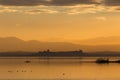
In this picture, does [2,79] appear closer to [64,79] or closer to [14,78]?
[14,78]

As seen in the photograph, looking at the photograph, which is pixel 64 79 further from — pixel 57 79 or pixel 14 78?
pixel 14 78

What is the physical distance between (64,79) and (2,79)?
23.2ft

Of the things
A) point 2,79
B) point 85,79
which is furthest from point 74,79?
point 2,79

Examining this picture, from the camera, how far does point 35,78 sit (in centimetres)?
5275

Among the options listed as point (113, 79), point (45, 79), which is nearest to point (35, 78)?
point (45, 79)

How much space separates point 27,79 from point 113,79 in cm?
993

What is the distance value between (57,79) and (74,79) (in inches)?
80.9

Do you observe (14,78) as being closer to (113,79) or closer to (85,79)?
(85,79)

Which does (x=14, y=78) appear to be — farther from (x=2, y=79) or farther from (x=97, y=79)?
(x=97, y=79)

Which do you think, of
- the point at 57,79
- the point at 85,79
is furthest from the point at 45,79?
the point at 85,79

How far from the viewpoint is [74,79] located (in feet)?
169

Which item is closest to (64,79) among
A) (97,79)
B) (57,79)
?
(57,79)

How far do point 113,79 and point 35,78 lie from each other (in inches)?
365

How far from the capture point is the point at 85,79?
2031 inches
